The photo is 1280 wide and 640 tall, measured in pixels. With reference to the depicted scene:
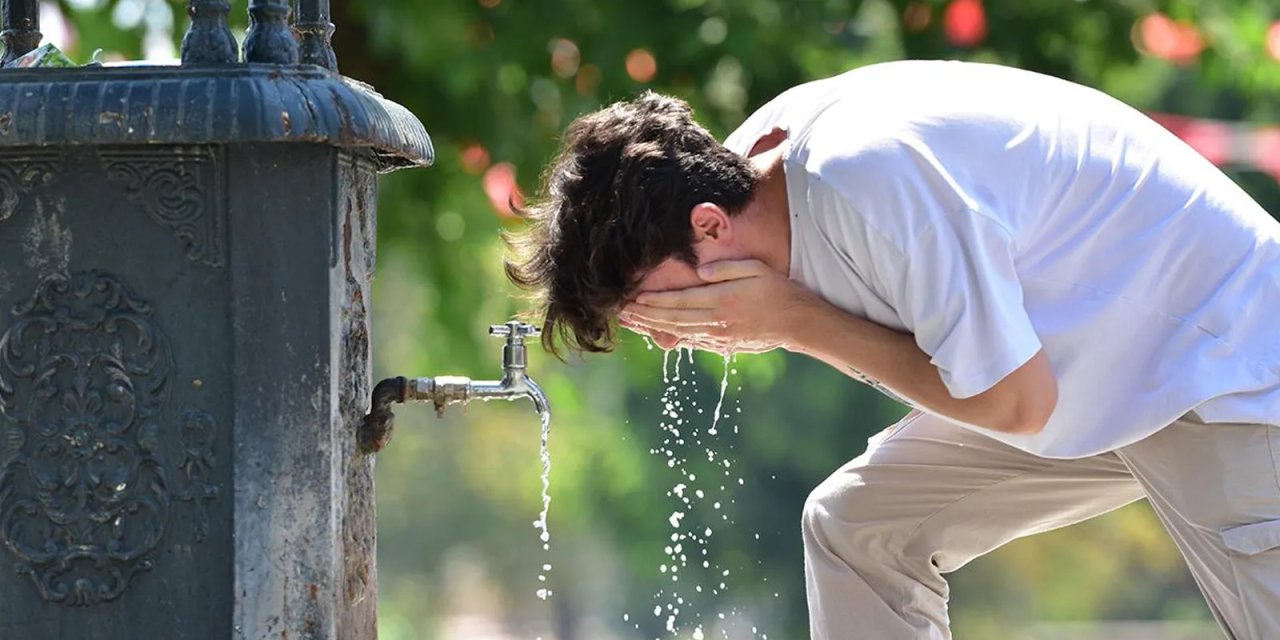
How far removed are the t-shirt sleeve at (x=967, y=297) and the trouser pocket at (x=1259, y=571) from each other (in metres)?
0.42

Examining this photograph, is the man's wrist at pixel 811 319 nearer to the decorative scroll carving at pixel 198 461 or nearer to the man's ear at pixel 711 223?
the man's ear at pixel 711 223

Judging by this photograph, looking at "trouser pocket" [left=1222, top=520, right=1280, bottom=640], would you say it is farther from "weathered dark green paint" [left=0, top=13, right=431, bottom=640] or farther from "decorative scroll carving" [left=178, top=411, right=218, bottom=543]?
"decorative scroll carving" [left=178, top=411, right=218, bottom=543]

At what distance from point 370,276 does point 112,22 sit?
2.70 meters

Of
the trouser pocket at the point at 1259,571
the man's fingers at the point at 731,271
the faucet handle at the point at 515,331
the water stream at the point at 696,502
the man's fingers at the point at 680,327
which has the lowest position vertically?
the water stream at the point at 696,502

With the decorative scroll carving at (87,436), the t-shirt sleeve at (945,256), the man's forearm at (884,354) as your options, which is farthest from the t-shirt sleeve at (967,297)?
the decorative scroll carving at (87,436)

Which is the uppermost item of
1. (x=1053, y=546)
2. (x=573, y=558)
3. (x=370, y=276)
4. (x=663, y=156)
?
(x=663, y=156)

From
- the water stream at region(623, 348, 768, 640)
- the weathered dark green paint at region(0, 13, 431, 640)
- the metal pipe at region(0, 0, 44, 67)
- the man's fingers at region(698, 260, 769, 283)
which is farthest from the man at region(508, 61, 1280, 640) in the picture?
the water stream at region(623, 348, 768, 640)

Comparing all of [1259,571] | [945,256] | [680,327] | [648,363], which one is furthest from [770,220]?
[648,363]

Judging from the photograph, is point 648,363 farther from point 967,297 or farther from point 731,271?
point 967,297

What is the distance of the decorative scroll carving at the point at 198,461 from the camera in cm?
245

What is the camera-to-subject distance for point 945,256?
7.86 ft

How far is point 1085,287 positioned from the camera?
2.58 metres

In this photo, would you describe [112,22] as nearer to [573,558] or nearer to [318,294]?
[318,294]

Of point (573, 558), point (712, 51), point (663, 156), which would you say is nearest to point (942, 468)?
point (663, 156)
